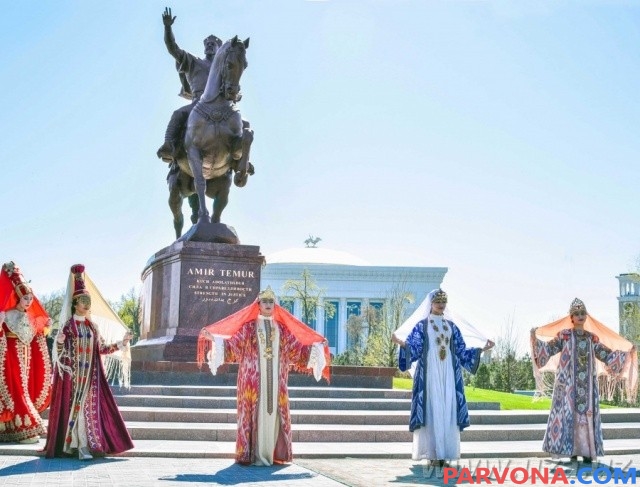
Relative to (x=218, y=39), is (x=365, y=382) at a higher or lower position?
lower

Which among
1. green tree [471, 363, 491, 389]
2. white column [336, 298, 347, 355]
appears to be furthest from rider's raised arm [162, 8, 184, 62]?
white column [336, 298, 347, 355]

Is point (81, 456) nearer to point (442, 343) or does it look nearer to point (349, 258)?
point (442, 343)

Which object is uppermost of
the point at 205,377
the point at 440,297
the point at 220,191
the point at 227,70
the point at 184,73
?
the point at 184,73

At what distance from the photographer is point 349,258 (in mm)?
72562

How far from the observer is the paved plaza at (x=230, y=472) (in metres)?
7.41

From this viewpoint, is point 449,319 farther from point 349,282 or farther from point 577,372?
point 349,282

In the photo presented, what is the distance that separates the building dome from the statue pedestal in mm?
52137

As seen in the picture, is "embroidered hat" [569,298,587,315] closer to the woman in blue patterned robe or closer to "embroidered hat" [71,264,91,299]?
the woman in blue patterned robe

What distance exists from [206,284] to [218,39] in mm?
5134

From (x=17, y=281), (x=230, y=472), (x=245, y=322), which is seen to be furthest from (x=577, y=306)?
(x=17, y=281)

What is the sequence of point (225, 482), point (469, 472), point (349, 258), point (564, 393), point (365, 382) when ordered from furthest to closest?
point (349, 258) → point (365, 382) → point (564, 393) → point (469, 472) → point (225, 482)

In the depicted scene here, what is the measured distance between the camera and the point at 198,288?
14.8 meters

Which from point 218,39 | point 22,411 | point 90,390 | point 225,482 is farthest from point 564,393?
point 218,39

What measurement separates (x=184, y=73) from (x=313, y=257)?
5422cm
